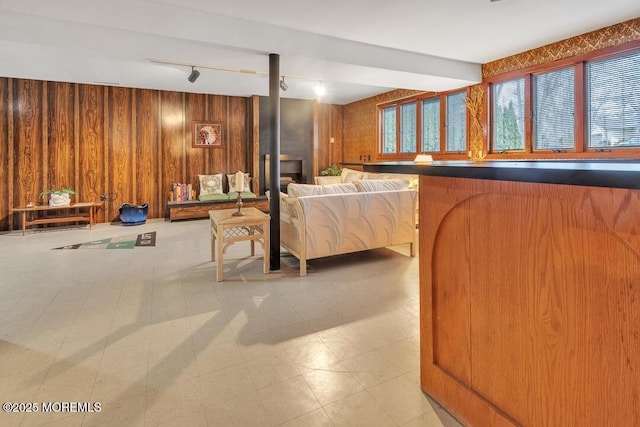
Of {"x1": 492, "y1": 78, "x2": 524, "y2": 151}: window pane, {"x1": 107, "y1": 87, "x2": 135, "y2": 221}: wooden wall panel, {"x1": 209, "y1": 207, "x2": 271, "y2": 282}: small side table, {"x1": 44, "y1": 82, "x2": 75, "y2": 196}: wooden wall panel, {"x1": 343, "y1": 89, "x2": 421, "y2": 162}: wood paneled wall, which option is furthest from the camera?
{"x1": 343, "y1": 89, "x2": 421, "y2": 162}: wood paneled wall

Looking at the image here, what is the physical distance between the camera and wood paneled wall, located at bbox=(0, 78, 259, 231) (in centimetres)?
605

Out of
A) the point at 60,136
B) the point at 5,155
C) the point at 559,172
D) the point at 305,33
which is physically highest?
the point at 305,33

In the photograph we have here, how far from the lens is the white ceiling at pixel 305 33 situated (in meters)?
3.26

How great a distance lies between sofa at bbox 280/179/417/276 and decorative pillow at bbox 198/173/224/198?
154 inches

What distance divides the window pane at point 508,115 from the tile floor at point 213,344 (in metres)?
2.83

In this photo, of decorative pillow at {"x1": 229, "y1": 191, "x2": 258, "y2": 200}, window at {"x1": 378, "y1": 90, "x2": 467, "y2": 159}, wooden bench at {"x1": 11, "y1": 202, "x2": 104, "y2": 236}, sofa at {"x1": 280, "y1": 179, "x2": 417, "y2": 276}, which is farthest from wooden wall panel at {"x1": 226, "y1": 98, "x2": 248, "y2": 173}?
sofa at {"x1": 280, "y1": 179, "x2": 417, "y2": 276}

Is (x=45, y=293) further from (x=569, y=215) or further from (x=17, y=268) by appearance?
(x=569, y=215)

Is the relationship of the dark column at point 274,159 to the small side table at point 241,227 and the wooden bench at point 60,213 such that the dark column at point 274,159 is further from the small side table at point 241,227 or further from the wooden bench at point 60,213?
the wooden bench at point 60,213

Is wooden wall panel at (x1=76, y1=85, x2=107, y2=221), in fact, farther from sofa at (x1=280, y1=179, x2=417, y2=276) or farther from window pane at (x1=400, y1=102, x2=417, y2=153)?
window pane at (x1=400, y1=102, x2=417, y2=153)

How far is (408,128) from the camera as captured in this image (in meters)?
7.20

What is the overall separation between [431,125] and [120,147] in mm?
6078

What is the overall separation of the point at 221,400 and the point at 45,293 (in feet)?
7.99

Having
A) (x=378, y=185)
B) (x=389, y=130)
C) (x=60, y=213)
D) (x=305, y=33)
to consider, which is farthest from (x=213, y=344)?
(x=389, y=130)

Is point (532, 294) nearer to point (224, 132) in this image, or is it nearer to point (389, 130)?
point (389, 130)
